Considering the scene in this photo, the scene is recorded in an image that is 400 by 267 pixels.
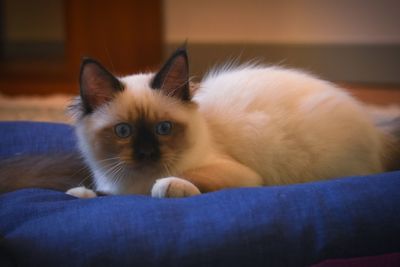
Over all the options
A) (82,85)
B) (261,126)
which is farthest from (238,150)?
(82,85)

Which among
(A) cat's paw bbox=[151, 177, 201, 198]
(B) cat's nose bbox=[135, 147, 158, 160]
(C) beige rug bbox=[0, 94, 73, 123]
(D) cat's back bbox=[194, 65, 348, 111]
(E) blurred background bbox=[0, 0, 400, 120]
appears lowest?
(C) beige rug bbox=[0, 94, 73, 123]

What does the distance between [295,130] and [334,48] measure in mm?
2507

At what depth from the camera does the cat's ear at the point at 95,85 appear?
1240mm

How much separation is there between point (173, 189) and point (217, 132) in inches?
12.9

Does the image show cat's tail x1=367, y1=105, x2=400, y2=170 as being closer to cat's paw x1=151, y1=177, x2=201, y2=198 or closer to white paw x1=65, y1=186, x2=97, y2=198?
cat's paw x1=151, y1=177, x2=201, y2=198

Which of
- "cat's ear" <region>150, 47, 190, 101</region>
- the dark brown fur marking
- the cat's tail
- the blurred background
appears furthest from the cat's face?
the blurred background

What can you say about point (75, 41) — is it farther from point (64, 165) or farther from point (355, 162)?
point (355, 162)

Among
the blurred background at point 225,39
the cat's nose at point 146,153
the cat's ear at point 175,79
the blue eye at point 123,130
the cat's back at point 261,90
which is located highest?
the cat's ear at point 175,79

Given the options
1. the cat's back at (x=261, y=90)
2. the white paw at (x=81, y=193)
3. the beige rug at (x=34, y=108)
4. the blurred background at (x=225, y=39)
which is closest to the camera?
the white paw at (x=81, y=193)

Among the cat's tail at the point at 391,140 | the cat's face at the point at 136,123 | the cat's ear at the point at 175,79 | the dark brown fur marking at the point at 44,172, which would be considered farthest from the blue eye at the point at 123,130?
the cat's tail at the point at 391,140

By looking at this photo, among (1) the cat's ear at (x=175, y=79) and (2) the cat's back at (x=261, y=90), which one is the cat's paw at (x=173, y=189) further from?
(2) the cat's back at (x=261, y=90)

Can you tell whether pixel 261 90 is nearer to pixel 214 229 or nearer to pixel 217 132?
pixel 217 132

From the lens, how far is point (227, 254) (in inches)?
37.8

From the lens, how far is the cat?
1254mm
